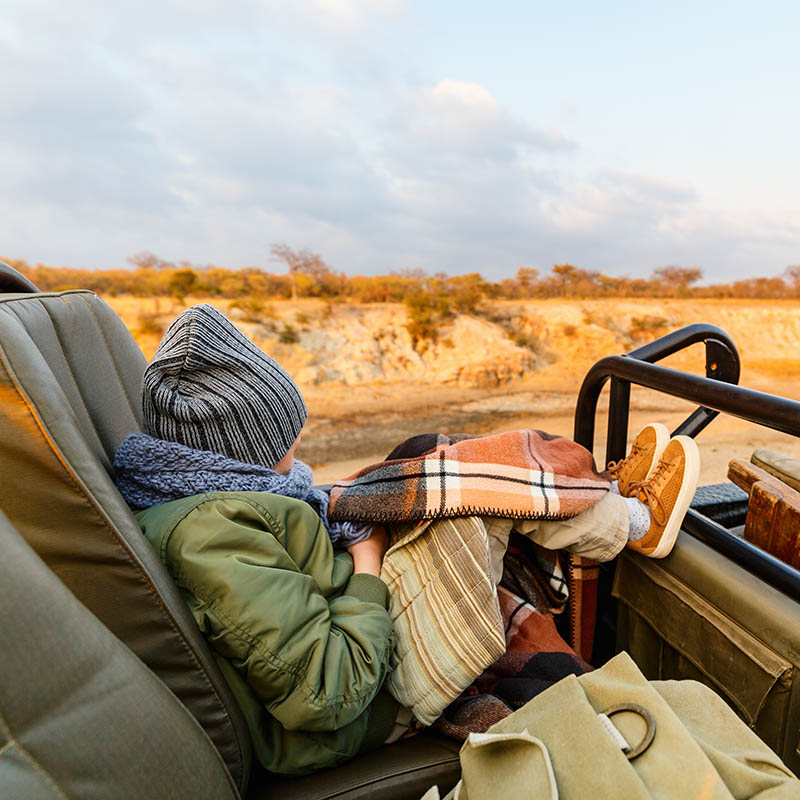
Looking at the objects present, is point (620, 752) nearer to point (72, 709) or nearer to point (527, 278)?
point (72, 709)

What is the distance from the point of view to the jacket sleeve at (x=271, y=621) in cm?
95

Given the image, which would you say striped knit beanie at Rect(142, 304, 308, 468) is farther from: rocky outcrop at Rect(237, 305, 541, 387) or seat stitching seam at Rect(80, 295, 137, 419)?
rocky outcrop at Rect(237, 305, 541, 387)

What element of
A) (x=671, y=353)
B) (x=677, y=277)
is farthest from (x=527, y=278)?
(x=671, y=353)

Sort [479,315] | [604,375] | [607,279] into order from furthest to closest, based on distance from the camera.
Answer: [607,279] < [479,315] < [604,375]

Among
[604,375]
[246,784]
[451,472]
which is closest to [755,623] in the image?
[451,472]

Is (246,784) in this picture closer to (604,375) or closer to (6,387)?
(6,387)

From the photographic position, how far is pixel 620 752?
76cm

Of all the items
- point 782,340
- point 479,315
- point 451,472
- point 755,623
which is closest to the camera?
point 755,623

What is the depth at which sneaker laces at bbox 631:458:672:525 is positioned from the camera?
136cm

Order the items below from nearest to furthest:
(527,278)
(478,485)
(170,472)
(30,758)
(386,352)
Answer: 1. (30,758)
2. (170,472)
3. (478,485)
4. (386,352)
5. (527,278)

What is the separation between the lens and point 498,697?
4.15 feet

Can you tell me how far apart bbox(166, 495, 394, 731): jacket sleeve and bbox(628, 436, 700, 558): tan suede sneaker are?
0.67 meters

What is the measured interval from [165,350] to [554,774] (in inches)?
38.9

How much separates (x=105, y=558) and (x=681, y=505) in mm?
1158
